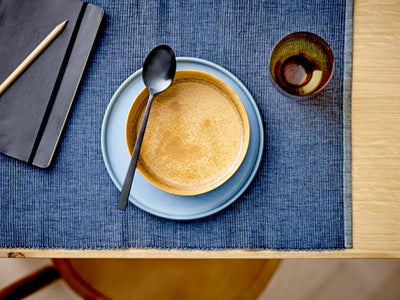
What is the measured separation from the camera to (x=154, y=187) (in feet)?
1.99

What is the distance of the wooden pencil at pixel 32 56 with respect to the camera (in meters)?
0.62

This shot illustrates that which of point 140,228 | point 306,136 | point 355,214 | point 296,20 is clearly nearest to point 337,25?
point 296,20

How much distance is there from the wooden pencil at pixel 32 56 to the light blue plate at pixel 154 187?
0.14 meters

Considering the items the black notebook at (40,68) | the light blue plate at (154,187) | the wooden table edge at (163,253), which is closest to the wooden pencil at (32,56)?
the black notebook at (40,68)

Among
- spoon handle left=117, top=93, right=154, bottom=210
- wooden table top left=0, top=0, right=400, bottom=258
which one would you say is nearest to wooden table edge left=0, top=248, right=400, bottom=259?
wooden table top left=0, top=0, right=400, bottom=258

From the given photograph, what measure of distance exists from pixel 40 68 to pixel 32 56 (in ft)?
0.07

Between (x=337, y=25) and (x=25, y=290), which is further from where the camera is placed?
(x=25, y=290)

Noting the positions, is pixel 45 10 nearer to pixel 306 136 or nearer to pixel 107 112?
pixel 107 112

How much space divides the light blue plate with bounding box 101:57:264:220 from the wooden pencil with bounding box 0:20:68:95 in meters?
0.14

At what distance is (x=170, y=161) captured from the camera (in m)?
0.60

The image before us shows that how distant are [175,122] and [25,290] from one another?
48 cm

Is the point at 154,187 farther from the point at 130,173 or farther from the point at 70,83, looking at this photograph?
the point at 70,83

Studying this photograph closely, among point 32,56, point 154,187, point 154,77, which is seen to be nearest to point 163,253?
point 154,187

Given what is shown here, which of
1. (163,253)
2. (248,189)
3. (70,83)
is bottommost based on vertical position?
(163,253)
